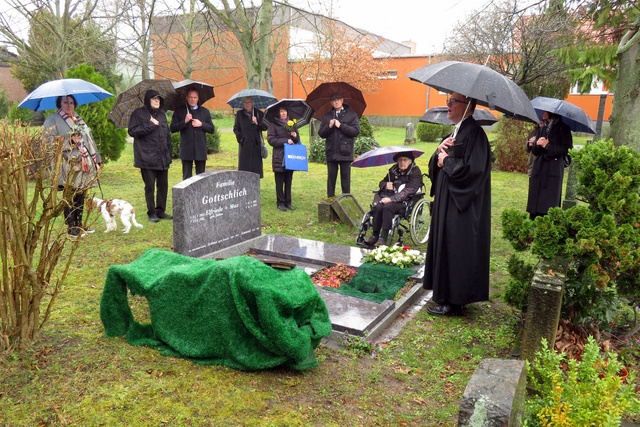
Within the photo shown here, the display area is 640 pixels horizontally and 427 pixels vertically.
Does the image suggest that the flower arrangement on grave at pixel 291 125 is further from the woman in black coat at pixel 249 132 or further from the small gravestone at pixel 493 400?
the small gravestone at pixel 493 400

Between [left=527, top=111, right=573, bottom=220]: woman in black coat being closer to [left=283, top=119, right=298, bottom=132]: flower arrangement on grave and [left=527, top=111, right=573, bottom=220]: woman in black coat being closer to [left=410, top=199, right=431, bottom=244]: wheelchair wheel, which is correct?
[left=410, top=199, right=431, bottom=244]: wheelchair wheel

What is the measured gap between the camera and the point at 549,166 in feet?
25.1

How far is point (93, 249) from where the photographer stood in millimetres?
6707

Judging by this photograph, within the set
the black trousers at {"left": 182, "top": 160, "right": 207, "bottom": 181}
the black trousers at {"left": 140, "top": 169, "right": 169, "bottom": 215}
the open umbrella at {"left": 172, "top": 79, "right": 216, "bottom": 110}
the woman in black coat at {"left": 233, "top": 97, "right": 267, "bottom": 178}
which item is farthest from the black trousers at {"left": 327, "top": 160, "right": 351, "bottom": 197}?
the black trousers at {"left": 140, "top": 169, "right": 169, "bottom": 215}

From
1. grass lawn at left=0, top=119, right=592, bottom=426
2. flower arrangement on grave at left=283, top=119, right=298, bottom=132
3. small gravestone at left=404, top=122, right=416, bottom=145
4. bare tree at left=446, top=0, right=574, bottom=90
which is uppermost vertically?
bare tree at left=446, top=0, right=574, bottom=90

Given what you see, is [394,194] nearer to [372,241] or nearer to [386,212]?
[386,212]

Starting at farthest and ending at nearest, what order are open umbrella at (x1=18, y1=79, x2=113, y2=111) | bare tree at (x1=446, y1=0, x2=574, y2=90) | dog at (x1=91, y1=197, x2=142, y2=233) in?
bare tree at (x1=446, y1=0, x2=574, y2=90) → dog at (x1=91, y1=197, x2=142, y2=233) → open umbrella at (x1=18, y1=79, x2=113, y2=111)

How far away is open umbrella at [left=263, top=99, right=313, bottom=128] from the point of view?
894 centimetres

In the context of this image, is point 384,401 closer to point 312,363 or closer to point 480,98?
point 312,363

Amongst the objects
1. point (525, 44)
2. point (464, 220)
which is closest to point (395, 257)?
point (464, 220)

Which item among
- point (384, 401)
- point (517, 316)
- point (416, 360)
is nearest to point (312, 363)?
point (384, 401)

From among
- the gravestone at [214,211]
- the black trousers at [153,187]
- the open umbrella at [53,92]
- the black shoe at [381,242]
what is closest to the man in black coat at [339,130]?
the black shoe at [381,242]

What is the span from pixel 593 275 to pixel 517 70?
10.7 m

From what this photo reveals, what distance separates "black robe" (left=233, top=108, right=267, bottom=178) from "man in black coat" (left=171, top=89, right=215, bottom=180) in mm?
753
